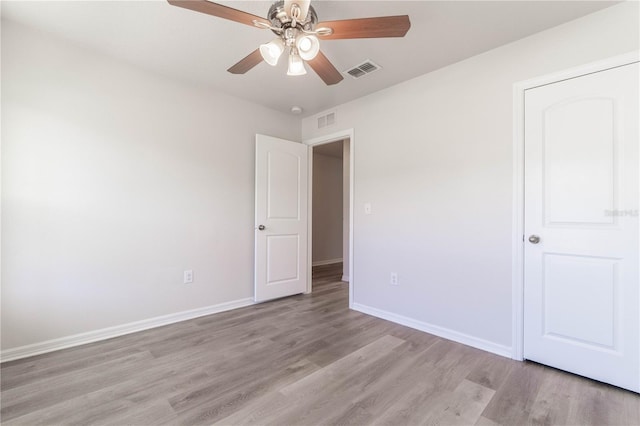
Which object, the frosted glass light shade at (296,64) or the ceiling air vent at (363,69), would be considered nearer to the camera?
the frosted glass light shade at (296,64)

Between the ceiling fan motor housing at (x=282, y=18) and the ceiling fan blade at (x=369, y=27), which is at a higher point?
the ceiling fan motor housing at (x=282, y=18)

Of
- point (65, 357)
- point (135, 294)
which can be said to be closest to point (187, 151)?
point (135, 294)

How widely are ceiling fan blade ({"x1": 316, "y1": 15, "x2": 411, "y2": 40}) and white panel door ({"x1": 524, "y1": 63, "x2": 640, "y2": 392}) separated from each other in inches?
49.8

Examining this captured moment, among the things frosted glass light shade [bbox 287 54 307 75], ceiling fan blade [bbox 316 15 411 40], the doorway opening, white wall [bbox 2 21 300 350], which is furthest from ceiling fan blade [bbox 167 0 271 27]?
the doorway opening

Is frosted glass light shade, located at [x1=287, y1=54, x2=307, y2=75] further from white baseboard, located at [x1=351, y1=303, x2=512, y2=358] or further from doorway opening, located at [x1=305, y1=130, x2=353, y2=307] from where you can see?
doorway opening, located at [x1=305, y1=130, x2=353, y2=307]

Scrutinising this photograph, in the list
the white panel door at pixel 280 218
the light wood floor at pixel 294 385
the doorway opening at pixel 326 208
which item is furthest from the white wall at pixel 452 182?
the doorway opening at pixel 326 208

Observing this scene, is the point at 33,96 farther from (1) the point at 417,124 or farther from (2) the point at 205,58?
(1) the point at 417,124

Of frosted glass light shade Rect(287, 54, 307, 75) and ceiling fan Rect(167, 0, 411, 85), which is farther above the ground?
ceiling fan Rect(167, 0, 411, 85)

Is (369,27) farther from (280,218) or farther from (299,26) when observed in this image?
(280,218)

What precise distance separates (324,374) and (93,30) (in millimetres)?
3000

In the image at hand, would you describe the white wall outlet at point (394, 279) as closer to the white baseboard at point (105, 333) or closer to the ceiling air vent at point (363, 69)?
the white baseboard at point (105, 333)

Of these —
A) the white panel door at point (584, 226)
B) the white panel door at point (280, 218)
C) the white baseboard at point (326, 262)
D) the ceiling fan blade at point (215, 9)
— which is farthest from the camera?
the white baseboard at point (326, 262)

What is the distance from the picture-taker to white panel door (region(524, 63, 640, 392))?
1.76 meters

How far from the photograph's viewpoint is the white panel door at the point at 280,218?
11.3ft
